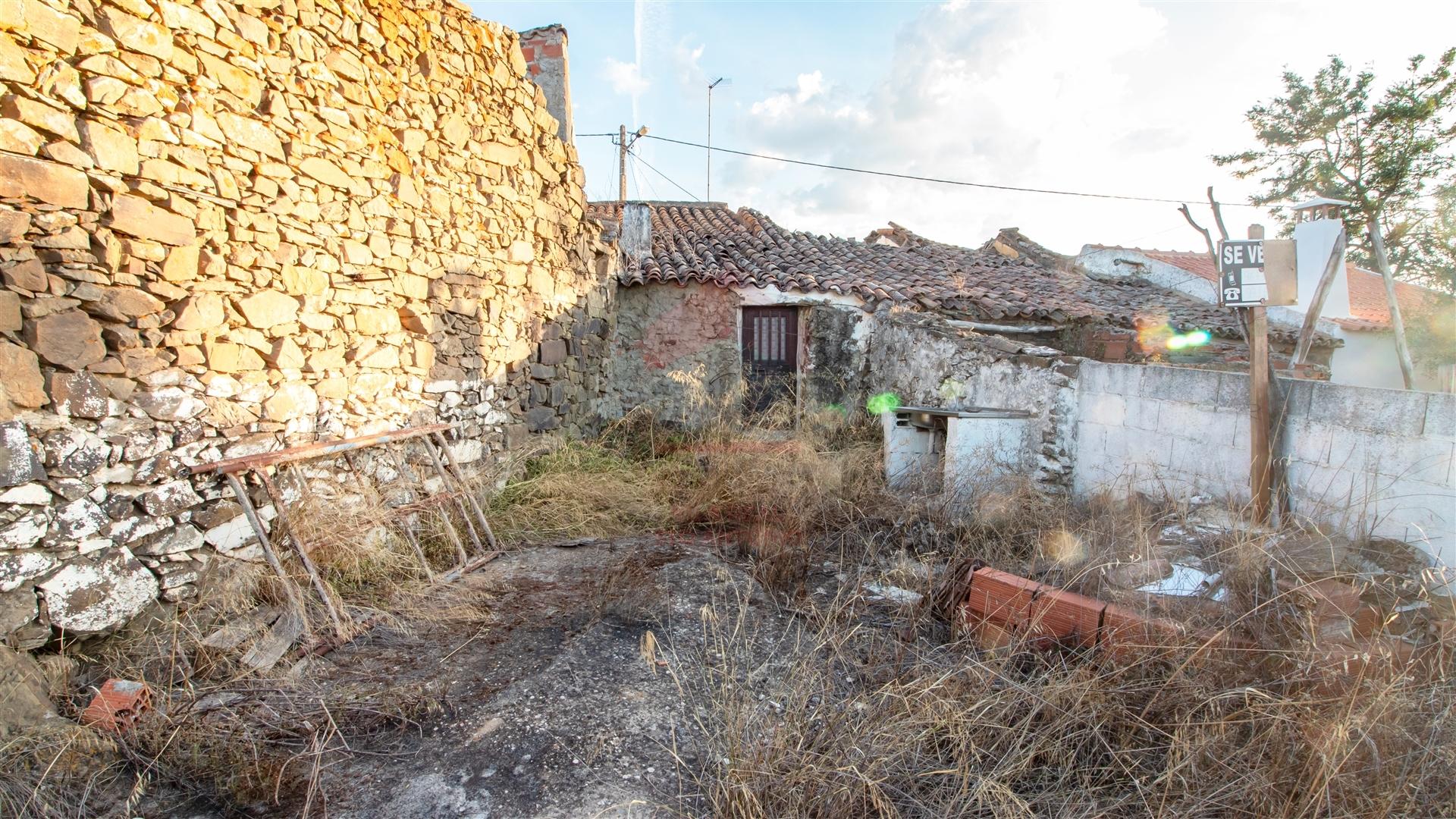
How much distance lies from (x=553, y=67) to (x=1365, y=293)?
2054 cm

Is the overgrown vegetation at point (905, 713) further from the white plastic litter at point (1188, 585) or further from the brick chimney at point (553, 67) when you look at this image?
the brick chimney at point (553, 67)

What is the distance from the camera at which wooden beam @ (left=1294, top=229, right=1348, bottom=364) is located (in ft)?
12.5

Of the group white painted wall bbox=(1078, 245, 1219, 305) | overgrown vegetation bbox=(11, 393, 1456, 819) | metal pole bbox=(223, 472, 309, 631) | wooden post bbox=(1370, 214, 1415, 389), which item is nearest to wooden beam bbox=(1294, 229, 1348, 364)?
wooden post bbox=(1370, 214, 1415, 389)

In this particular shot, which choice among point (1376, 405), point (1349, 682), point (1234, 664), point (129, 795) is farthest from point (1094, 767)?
point (129, 795)

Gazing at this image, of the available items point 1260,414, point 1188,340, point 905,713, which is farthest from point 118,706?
point 1188,340

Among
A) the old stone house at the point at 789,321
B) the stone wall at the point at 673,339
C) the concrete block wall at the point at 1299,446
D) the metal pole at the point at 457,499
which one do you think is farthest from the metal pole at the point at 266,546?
the stone wall at the point at 673,339

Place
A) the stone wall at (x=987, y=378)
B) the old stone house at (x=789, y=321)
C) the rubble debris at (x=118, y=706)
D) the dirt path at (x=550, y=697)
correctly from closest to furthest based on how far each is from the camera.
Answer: the dirt path at (x=550, y=697) → the rubble debris at (x=118, y=706) → the stone wall at (x=987, y=378) → the old stone house at (x=789, y=321)

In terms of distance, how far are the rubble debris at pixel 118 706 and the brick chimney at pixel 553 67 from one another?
588 centimetres

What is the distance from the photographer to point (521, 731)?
265 cm

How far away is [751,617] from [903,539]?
56.3 inches

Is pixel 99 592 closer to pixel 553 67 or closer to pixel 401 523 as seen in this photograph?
pixel 401 523

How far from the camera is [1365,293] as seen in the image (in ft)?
56.7

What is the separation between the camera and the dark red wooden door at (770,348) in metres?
9.73

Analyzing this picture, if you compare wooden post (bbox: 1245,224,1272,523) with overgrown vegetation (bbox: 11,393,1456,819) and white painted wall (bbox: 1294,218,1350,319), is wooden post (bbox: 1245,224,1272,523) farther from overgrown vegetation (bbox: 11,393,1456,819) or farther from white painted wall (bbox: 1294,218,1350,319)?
overgrown vegetation (bbox: 11,393,1456,819)
